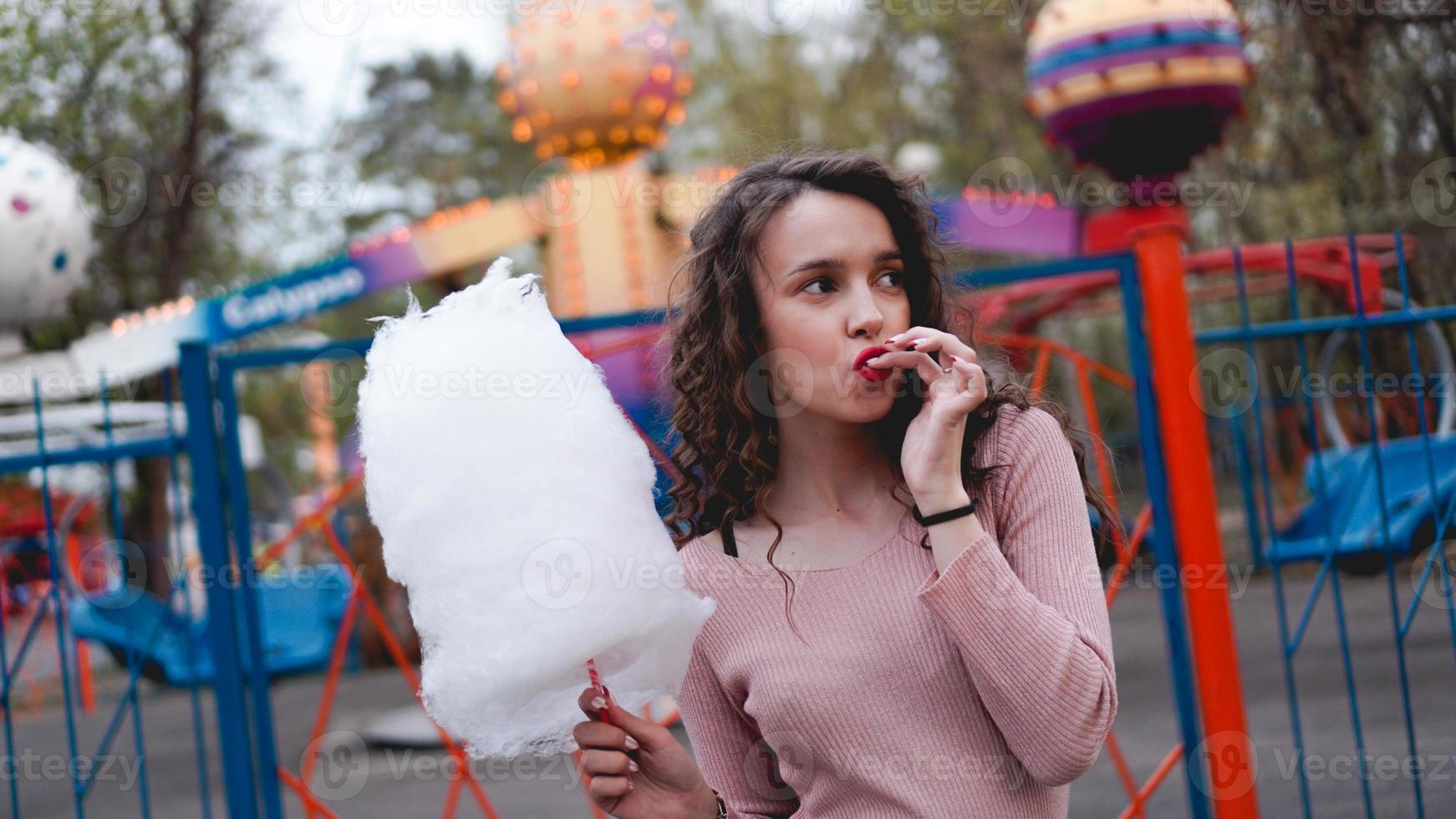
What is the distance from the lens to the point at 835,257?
1718 mm

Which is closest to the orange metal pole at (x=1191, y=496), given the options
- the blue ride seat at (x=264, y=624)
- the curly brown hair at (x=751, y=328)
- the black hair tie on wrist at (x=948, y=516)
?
the curly brown hair at (x=751, y=328)

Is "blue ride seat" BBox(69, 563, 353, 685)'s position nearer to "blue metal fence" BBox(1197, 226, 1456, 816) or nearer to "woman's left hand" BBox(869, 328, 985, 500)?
"blue metal fence" BBox(1197, 226, 1456, 816)

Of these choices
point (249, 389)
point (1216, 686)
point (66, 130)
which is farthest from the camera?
point (249, 389)

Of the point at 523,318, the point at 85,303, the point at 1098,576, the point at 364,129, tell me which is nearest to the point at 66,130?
the point at 85,303

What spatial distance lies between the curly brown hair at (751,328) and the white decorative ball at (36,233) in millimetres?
3849

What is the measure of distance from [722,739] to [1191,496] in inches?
66.8

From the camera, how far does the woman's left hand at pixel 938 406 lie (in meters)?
1.52

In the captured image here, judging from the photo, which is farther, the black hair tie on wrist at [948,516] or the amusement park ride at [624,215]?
the amusement park ride at [624,215]

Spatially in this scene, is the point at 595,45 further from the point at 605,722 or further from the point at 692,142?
the point at 692,142

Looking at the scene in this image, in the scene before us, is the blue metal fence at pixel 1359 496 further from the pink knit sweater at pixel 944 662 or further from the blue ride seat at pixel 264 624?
the blue ride seat at pixel 264 624

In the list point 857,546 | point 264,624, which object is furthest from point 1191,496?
point 264,624

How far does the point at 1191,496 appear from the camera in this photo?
3.05 meters

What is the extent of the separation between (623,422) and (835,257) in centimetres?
37

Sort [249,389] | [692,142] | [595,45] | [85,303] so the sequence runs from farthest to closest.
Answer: [692,142], [249,389], [85,303], [595,45]
